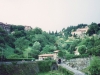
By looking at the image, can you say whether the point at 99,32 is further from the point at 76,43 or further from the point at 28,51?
the point at 28,51

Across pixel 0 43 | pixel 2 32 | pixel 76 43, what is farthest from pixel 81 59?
pixel 76 43

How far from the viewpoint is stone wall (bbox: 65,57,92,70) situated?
55.7 meters

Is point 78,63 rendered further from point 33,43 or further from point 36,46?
point 33,43

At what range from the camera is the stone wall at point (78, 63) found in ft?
183

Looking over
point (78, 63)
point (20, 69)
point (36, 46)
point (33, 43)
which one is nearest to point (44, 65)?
point (78, 63)

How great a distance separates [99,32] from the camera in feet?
328

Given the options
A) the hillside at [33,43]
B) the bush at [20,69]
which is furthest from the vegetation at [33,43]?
the bush at [20,69]

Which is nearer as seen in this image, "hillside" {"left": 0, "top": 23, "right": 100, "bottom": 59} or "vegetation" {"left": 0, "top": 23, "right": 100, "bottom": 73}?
"vegetation" {"left": 0, "top": 23, "right": 100, "bottom": 73}

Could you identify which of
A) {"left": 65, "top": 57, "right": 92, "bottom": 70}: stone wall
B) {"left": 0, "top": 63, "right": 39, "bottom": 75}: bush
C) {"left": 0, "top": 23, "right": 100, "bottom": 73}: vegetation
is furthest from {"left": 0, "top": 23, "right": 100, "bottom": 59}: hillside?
{"left": 0, "top": 63, "right": 39, "bottom": 75}: bush

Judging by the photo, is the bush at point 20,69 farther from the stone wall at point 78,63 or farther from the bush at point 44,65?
the stone wall at point 78,63

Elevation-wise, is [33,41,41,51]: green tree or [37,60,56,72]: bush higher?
[33,41,41,51]: green tree

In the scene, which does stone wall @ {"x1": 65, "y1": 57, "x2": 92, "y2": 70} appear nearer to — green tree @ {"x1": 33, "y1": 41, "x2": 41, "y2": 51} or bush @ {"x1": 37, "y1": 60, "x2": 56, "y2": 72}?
bush @ {"x1": 37, "y1": 60, "x2": 56, "y2": 72}

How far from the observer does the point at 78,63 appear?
186 feet

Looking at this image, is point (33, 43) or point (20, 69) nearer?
point (20, 69)
